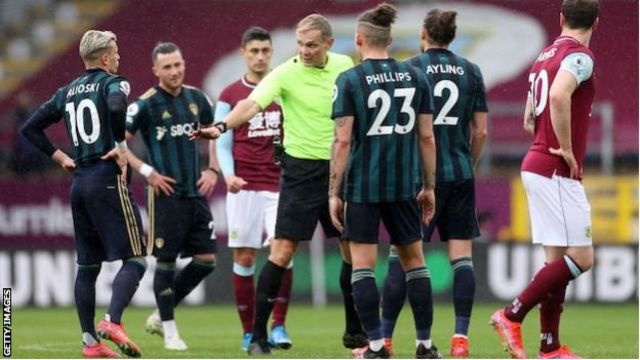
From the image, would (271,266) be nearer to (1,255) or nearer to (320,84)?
(320,84)

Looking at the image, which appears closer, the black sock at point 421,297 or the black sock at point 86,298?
the black sock at point 421,297

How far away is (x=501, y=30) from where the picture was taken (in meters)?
27.5

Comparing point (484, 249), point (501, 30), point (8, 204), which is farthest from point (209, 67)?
point (484, 249)

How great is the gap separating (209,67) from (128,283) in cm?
1618

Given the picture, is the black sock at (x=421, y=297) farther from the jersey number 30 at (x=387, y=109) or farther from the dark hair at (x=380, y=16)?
the dark hair at (x=380, y=16)

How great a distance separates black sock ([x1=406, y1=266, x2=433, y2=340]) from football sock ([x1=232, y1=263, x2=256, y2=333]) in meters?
2.20

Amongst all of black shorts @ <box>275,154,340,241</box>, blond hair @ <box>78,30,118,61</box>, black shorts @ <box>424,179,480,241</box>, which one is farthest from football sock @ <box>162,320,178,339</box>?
blond hair @ <box>78,30,118,61</box>

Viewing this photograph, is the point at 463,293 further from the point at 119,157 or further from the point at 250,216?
the point at 119,157

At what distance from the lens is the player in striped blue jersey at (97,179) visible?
9852mm

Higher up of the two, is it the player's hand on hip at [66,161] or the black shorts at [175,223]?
the player's hand on hip at [66,161]

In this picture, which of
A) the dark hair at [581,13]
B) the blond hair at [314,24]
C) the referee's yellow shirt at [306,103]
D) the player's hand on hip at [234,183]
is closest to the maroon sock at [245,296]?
the player's hand on hip at [234,183]

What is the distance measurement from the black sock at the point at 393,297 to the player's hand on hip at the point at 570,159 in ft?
4.74

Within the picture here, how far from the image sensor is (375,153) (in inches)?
362

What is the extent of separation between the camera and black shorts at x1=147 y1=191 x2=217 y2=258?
11656 millimetres
